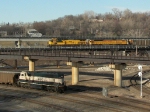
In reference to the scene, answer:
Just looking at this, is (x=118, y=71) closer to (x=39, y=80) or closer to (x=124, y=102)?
(x=39, y=80)

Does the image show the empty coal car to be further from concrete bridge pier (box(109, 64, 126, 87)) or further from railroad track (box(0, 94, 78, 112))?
concrete bridge pier (box(109, 64, 126, 87))

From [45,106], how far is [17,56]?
2723 centimetres

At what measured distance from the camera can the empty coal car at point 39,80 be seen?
130 feet

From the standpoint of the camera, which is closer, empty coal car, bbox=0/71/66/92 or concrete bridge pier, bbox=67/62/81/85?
empty coal car, bbox=0/71/66/92

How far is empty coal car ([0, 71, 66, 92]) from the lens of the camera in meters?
39.5

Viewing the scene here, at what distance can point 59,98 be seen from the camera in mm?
36000

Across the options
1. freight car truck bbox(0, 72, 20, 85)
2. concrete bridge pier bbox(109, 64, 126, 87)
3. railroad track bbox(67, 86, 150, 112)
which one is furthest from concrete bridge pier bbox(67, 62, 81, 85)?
railroad track bbox(67, 86, 150, 112)

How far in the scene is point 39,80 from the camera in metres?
41.0

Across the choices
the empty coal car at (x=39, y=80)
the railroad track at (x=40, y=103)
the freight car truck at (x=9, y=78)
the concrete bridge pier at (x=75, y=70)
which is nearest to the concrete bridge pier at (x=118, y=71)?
the concrete bridge pier at (x=75, y=70)

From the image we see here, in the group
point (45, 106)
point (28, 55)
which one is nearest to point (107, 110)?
point (45, 106)

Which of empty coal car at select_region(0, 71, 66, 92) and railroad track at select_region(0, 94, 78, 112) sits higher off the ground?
empty coal car at select_region(0, 71, 66, 92)

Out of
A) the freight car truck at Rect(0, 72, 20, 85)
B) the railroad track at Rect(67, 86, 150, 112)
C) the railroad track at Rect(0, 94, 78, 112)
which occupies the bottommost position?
Result: the railroad track at Rect(67, 86, 150, 112)

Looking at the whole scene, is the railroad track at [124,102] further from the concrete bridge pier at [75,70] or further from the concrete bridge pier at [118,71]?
the concrete bridge pier at [75,70]

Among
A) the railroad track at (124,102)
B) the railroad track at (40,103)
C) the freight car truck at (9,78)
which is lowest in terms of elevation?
the railroad track at (124,102)
